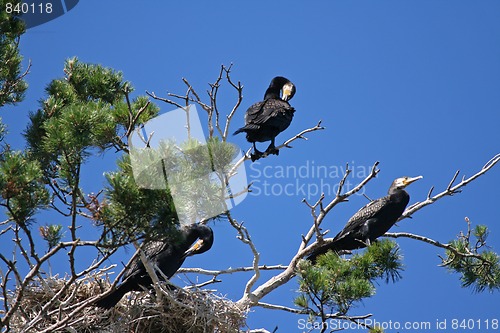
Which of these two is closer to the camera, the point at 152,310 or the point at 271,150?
the point at 152,310

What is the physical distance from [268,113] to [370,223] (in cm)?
141

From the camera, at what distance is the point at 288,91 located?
872 centimetres

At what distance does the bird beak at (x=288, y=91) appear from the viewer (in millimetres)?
8617

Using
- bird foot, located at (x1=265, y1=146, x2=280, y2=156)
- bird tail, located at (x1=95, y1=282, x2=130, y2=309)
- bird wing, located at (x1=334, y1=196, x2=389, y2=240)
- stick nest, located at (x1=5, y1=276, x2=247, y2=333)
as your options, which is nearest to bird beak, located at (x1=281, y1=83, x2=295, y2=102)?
bird foot, located at (x1=265, y1=146, x2=280, y2=156)

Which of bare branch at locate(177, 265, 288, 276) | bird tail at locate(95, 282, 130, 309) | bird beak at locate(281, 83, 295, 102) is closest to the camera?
bird tail at locate(95, 282, 130, 309)

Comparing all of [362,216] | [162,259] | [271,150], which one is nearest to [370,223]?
[362,216]

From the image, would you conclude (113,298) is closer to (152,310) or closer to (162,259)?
(152,310)

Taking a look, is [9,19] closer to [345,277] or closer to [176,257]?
[176,257]

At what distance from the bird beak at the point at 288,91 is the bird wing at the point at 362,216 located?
4.49 ft

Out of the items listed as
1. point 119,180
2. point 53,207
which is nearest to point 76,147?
point 119,180

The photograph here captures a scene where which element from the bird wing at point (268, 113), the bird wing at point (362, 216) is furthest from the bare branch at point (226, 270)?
the bird wing at point (268, 113)

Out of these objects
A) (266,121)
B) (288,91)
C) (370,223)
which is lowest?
(370,223)

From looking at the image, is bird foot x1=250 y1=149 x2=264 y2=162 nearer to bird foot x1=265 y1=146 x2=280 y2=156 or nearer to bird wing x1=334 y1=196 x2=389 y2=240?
bird foot x1=265 y1=146 x2=280 y2=156

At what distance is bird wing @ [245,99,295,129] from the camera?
25.4 ft
